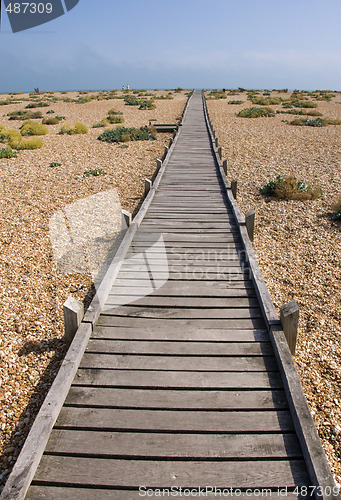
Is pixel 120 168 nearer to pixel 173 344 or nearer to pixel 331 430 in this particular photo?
pixel 173 344

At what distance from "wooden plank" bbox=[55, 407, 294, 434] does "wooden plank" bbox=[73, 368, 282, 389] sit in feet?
0.88

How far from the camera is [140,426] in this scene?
2.90 m

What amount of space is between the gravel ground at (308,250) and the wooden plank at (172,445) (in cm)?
74

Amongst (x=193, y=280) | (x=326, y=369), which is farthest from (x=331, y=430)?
(x=193, y=280)

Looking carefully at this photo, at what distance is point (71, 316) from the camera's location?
378 centimetres

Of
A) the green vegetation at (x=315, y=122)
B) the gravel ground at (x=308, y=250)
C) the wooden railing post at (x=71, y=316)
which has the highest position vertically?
the wooden railing post at (x=71, y=316)

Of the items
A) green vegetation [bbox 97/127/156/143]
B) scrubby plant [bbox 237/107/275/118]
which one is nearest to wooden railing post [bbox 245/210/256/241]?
green vegetation [bbox 97/127/156/143]

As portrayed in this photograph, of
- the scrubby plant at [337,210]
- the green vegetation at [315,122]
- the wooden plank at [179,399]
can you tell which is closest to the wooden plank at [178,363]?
the wooden plank at [179,399]

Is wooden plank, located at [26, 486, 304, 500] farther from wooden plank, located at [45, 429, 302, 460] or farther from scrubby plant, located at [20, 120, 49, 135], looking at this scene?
scrubby plant, located at [20, 120, 49, 135]

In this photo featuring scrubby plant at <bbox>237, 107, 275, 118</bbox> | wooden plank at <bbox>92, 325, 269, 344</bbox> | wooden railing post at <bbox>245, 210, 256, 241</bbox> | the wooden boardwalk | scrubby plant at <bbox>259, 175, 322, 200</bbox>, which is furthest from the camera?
scrubby plant at <bbox>237, 107, 275, 118</bbox>

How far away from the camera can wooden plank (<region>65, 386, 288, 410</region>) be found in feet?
10.1

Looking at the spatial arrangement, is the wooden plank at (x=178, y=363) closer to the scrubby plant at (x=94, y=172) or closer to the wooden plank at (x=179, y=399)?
the wooden plank at (x=179, y=399)

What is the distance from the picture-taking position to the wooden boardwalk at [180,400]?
8.40 ft

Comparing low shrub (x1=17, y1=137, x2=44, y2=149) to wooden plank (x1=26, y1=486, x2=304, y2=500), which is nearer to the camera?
wooden plank (x1=26, y1=486, x2=304, y2=500)
